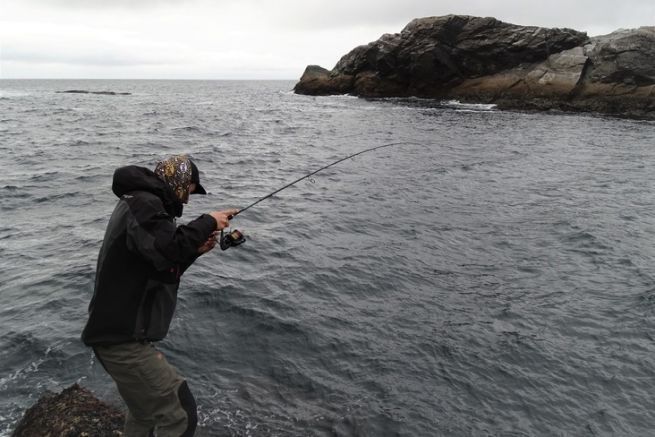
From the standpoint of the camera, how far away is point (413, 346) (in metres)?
7.47

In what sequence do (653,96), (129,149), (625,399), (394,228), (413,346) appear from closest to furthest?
1. (625,399)
2. (413,346)
3. (394,228)
4. (129,149)
5. (653,96)

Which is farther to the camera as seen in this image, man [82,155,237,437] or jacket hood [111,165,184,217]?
jacket hood [111,165,184,217]

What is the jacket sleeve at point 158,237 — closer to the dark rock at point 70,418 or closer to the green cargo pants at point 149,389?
the green cargo pants at point 149,389

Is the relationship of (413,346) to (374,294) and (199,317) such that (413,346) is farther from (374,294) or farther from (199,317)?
(199,317)

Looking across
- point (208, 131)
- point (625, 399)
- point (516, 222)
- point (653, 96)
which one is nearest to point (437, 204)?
point (516, 222)

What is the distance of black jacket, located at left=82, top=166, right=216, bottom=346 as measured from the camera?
3529mm

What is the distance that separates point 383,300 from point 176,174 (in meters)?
5.82

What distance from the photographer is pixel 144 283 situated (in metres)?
3.72

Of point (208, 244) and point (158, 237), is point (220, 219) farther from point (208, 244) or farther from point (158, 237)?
point (158, 237)

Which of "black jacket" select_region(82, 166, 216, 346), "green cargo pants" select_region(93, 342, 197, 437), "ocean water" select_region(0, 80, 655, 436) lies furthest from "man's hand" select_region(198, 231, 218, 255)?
"ocean water" select_region(0, 80, 655, 436)

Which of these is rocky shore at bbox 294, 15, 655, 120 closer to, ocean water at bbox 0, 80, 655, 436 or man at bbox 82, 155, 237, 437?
ocean water at bbox 0, 80, 655, 436

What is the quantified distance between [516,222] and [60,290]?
37.0ft

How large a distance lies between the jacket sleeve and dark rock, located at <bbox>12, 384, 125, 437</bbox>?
2.54m

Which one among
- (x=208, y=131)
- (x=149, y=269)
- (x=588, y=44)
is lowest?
(x=208, y=131)
